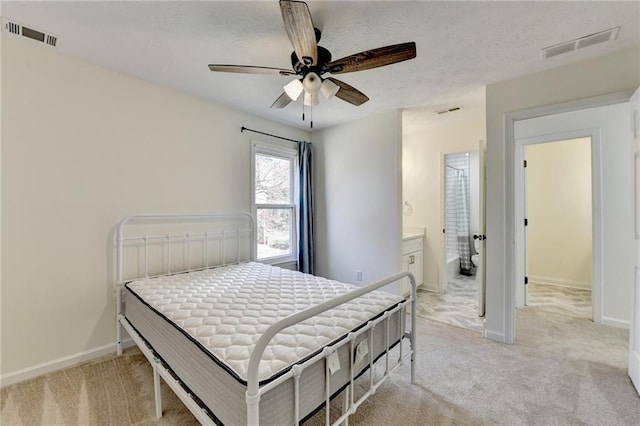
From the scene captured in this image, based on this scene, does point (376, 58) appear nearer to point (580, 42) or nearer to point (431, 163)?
point (580, 42)

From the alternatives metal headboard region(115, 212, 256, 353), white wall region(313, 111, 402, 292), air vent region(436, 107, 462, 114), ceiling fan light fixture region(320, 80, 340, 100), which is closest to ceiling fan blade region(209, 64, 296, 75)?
ceiling fan light fixture region(320, 80, 340, 100)

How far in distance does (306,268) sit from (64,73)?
10.4ft

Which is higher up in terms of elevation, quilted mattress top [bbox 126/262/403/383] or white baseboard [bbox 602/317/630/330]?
quilted mattress top [bbox 126/262/403/383]

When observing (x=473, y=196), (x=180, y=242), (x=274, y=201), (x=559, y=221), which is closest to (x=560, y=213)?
(x=559, y=221)

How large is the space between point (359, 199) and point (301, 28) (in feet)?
8.29

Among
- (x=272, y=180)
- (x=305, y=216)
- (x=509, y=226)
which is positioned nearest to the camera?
(x=509, y=226)

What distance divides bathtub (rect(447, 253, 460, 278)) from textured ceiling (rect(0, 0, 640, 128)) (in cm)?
319

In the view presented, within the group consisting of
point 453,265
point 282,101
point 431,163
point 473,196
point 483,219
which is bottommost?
point 453,265

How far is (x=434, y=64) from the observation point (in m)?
2.31

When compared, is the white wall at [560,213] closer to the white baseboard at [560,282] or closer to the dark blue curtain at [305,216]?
the white baseboard at [560,282]

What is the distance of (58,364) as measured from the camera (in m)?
2.15

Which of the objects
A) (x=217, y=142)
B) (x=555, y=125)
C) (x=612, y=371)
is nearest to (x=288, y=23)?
(x=217, y=142)

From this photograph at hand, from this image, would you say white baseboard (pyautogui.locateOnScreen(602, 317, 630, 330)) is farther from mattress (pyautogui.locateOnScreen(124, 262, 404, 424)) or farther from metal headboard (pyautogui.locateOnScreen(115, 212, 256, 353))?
metal headboard (pyautogui.locateOnScreen(115, 212, 256, 353))

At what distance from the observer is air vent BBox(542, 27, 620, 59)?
1.87 meters
